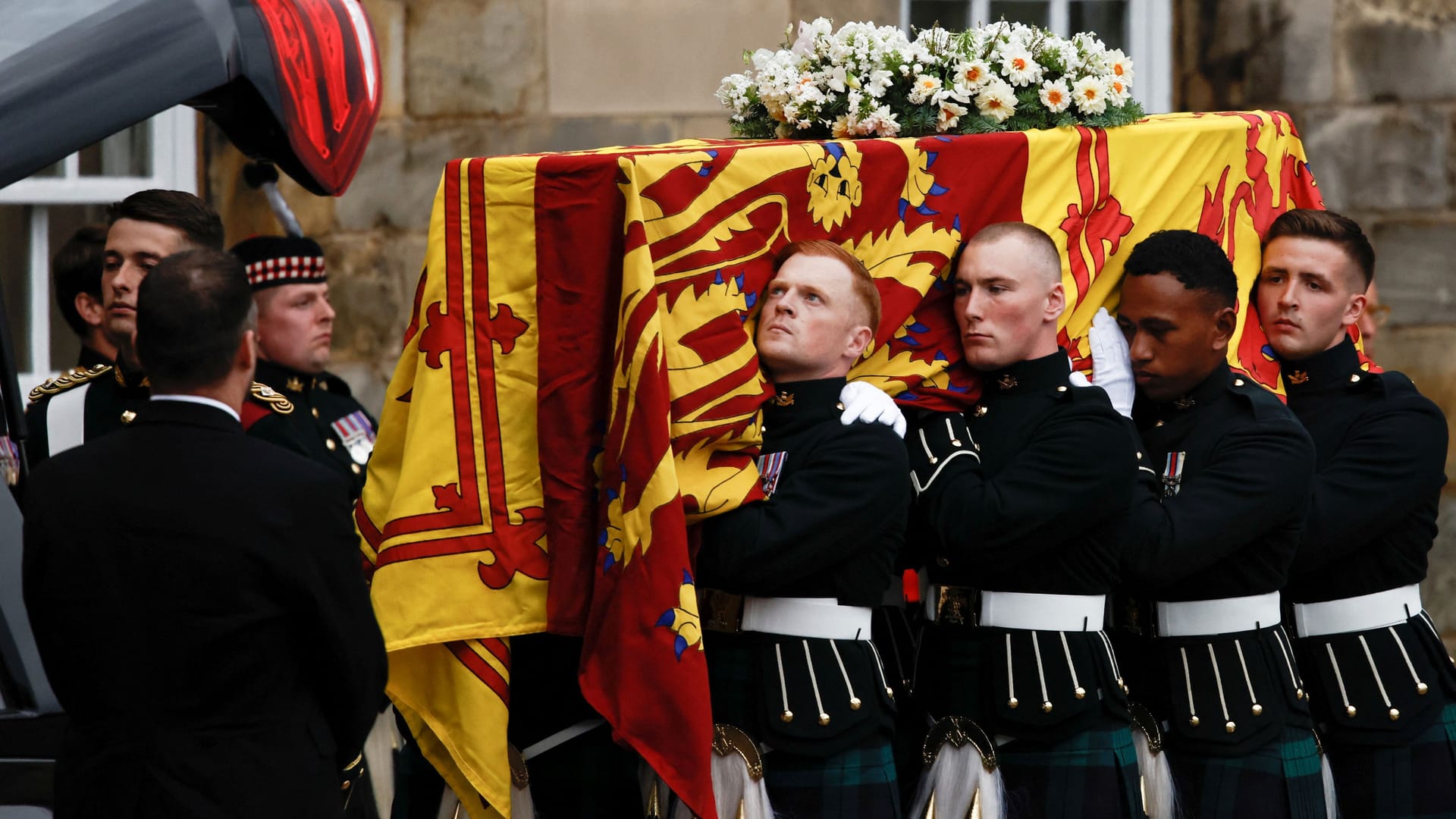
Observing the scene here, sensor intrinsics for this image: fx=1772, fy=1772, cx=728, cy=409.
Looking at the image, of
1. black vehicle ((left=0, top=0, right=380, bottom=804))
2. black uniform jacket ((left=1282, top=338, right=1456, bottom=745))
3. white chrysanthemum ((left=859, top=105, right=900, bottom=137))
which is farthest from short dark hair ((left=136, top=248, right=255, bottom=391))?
black uniform jacket ((left=1282, top=338, right=1456, bottom=745))

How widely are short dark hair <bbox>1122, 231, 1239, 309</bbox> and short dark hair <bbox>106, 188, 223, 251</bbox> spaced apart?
2166mm

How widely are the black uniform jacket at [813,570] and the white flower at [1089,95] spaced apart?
40.5 inches

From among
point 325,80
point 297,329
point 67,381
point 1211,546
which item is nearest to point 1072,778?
point 1211,546

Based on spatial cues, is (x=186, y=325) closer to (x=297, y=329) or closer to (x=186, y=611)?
(x=186, y=611)

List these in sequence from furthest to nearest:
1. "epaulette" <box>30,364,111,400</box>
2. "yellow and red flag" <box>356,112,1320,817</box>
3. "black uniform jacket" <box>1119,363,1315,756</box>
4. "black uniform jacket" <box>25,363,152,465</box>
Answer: "epaulette" <box>30,364,111,400</box> < "black uniform jacket" <box>25,363,152,465</box> < "black uniform jacket" <box>1119,363,1315,756</box> < "yellow and red flag" <box>356,112,1320,817</box>

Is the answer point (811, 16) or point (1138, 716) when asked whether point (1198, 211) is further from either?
point (811, 16)

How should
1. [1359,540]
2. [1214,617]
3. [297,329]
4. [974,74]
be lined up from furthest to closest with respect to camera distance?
[297,329]
[1359,540]
[974,74]
[1214,617]

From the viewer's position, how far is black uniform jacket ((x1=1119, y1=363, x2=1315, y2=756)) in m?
3.88

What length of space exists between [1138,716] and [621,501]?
1.34 meters

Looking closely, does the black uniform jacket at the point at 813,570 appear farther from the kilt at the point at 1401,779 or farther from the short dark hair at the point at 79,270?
the short dark hair at the point at 79,270

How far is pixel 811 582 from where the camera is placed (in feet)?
12.0

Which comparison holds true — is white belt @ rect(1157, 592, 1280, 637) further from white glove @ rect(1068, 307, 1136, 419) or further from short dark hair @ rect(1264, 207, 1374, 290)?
short dark hair @ rect(1264, 207, 1374, 290)

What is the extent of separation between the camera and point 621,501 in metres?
3.52

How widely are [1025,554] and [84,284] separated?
2.59 metres
